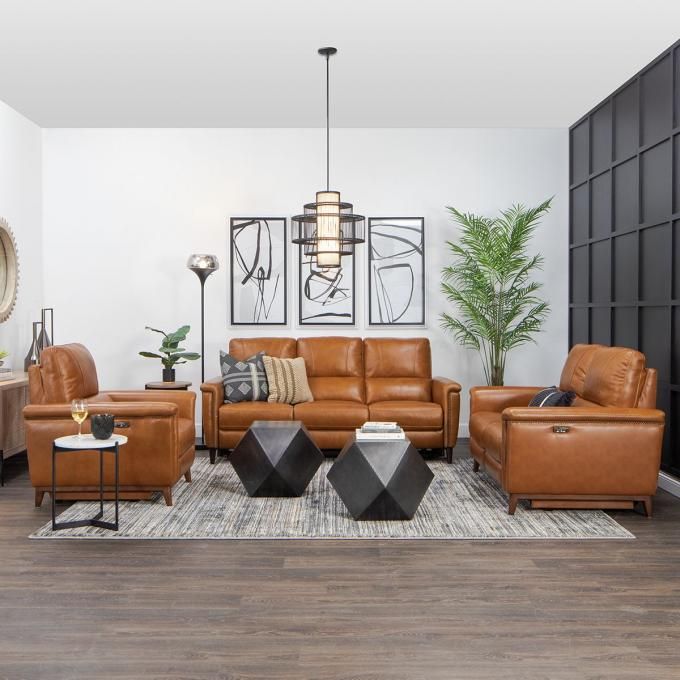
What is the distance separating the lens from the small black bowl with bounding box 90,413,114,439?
153 inches

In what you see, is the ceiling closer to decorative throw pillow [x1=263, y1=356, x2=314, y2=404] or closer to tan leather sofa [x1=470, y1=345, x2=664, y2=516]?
decorative throw pillow [x1=263, y1=356, x2=314, y2=404]

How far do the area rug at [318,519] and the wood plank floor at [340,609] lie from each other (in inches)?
4.9

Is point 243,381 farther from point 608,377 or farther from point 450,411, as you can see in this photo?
point 608,377

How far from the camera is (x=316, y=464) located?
4.75 m

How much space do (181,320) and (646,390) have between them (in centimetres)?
421

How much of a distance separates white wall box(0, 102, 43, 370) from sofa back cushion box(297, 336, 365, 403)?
94.4 inches

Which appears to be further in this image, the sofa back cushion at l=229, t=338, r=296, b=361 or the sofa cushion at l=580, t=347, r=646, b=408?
the sofa back cushion at l=229, t=338, r=296, b=361

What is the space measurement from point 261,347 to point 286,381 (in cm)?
53

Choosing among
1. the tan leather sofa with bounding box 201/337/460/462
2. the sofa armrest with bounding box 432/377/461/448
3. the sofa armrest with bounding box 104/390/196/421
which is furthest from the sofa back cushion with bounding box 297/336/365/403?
the sofa armrest with bounding box 104/390/196/421

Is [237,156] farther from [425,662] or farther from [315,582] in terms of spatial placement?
[425,662]

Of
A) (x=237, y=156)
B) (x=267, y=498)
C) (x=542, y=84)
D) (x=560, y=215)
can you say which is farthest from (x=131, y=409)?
(x=560, y=215)

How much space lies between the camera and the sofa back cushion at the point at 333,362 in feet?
20.6

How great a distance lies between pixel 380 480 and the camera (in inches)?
162

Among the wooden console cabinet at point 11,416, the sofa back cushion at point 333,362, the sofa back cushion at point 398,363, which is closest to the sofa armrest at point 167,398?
the wooden console cabinet at point 11,416
